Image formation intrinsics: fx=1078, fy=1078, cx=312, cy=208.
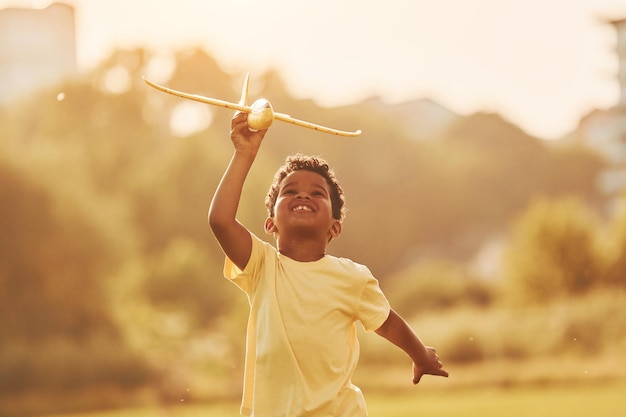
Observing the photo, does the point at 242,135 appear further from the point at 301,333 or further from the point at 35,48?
the point at 35,48

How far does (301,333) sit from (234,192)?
259 millimetres

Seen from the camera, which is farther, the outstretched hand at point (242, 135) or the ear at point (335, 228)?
the ear at point (335, 228)

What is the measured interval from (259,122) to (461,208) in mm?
8508

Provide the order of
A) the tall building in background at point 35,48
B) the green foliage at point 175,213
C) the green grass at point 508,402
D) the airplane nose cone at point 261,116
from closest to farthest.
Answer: the airplane nose cone at point 261,116 < the green grass at point 508,402 < the green foliage at point 175,213 < the tall building in background at point 35,48

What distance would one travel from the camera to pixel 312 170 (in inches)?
77.0

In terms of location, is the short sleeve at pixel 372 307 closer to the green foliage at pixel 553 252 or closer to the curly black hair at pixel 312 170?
the curly black hair at pixel 312 170

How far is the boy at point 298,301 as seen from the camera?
178cm

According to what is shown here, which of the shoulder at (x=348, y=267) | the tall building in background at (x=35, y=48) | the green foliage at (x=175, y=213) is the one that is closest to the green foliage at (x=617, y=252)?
the green foliage at (x=175, y=213)

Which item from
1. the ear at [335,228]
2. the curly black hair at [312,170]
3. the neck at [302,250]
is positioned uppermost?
the curly black hair at [312,170]

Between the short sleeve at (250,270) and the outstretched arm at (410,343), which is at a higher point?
the short sleeve at (250,270)

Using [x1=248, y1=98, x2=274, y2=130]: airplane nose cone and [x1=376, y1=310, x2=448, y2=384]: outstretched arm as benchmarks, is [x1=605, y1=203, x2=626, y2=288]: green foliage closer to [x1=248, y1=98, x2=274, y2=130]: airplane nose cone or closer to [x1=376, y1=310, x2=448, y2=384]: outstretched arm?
[x1=376, y1=310, x2=448, y2=384]: outstretched arm

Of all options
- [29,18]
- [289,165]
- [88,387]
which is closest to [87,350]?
[88,387]

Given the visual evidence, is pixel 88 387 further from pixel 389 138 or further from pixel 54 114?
pixel 389 138

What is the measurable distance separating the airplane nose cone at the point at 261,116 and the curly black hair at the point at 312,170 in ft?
0.68
